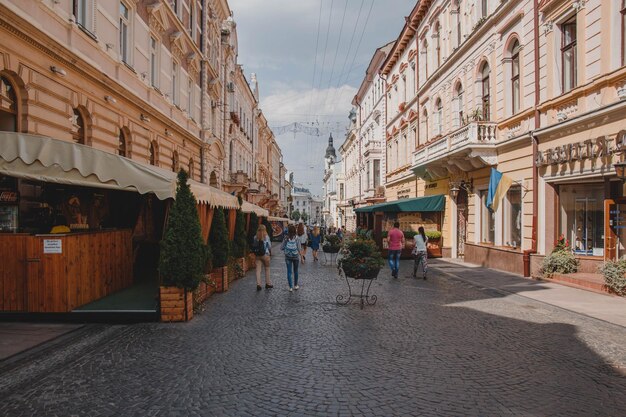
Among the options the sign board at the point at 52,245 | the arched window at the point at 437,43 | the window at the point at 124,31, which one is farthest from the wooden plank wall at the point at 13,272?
the arched window at the point at 437,43

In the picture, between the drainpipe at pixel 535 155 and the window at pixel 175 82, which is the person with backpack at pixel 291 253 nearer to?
the drainpipe at pixel 535 155

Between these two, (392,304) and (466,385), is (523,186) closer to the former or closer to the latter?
(392,304)

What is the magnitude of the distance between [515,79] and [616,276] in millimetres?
8415

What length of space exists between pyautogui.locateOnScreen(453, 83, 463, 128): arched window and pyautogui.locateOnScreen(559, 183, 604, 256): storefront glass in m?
8.07

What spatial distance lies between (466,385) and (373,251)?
15.9 feet

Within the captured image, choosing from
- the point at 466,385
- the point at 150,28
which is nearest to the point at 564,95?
the point at 466,385

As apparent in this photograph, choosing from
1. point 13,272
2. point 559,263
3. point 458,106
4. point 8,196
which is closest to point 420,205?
point 458,106

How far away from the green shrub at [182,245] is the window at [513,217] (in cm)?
1179

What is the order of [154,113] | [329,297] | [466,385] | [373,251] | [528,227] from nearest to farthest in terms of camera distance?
[466,385] < [373,251] < [329,297] < [528,227] < [154,113]

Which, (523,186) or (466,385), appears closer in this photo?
(466,385)

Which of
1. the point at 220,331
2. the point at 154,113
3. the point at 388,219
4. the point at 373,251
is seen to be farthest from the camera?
the point at 388,219

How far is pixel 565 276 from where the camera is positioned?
1255 cm

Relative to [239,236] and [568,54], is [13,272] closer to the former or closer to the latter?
[239,236]

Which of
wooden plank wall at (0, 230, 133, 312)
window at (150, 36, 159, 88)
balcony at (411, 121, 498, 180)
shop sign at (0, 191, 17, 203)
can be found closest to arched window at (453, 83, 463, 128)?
balcony at (411, 121, 498, 180)
